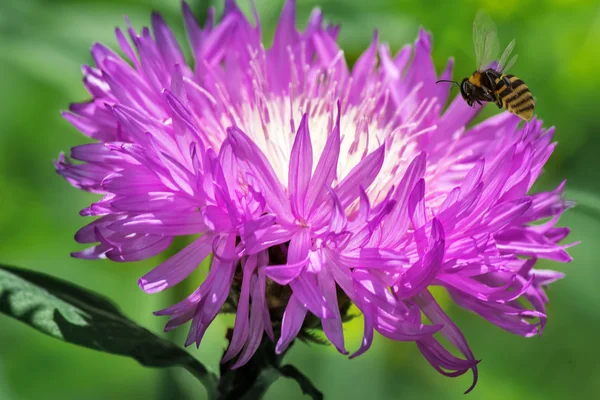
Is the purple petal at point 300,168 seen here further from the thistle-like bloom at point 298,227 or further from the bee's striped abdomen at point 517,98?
the bee's striped abdomen at point 517,98

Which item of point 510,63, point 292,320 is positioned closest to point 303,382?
point 292,320

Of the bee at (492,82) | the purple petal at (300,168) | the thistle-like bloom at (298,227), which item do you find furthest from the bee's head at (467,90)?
the purple petal at (300,168)

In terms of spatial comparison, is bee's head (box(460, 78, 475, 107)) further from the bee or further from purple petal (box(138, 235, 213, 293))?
purple petal (box(138, 235, 213, 293))

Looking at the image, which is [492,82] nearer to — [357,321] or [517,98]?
[517,98]

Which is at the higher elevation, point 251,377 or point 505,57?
point 505,57

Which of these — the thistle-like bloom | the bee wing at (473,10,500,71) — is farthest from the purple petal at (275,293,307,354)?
the bee wing at (473,10,500,71)

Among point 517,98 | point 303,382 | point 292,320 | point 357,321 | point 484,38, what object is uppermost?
point 484,38
